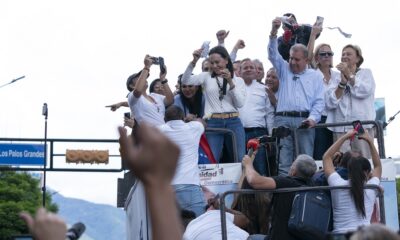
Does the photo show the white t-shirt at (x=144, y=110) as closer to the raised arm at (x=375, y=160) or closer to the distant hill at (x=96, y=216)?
the raised arm at (x=375, y=160)

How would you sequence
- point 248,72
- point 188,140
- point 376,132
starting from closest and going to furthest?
1. point 188,140
2. point 376,132
3. point 248,72

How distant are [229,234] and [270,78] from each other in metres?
3.28

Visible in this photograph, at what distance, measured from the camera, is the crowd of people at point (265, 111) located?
10.2m

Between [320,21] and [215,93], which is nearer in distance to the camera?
[215,93]

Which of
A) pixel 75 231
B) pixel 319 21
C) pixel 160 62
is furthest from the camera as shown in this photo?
pixel 319 21

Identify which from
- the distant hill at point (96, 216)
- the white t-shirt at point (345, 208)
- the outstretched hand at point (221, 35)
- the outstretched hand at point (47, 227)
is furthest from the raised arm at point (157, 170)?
the distant hill at point (96, 216)

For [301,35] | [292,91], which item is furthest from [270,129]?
[301,35]

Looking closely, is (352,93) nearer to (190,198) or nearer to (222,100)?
(222,100)

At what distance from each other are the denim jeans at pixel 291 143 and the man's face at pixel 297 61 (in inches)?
23.4

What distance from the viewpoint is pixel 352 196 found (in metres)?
9.71

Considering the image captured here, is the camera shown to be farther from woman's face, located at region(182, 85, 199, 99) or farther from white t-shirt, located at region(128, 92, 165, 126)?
white t-shirt, located at region(128, 92, 165, 126)

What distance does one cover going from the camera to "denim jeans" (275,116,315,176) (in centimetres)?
1184

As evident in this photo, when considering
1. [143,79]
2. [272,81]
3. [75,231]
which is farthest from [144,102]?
[75,231]

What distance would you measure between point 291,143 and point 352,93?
92 cm
